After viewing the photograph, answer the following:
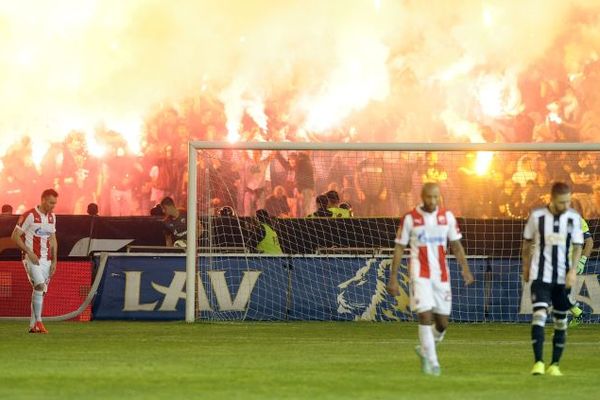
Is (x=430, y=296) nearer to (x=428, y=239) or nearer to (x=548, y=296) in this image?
(x=428, y=239)

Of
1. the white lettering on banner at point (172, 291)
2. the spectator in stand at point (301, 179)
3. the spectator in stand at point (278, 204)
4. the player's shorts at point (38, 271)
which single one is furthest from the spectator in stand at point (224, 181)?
the player's shorts at point (38, 271)

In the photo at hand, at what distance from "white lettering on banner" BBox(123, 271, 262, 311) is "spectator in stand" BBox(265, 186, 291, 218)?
18.1 ft

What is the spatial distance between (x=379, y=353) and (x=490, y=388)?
399 cm

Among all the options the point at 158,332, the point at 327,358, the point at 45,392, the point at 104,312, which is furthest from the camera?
the point at 104,312

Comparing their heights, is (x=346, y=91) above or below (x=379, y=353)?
above

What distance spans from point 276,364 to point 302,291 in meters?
9.13

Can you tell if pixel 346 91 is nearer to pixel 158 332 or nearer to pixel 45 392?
pixel 158 332

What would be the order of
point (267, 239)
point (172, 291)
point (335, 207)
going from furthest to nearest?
point (335, 207) < point (267, 239) < point (172, 291)

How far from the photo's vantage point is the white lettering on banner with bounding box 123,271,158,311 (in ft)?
76.0

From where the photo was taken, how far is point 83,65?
139ft

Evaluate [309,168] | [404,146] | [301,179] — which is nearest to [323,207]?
[404,146]

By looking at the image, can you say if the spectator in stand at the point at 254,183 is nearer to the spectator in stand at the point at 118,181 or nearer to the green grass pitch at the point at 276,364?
the spectator in stand at the point at 118,181

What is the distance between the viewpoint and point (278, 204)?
29719 mm

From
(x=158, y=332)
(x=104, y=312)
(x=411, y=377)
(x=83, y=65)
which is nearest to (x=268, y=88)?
(x=83, y=65)
